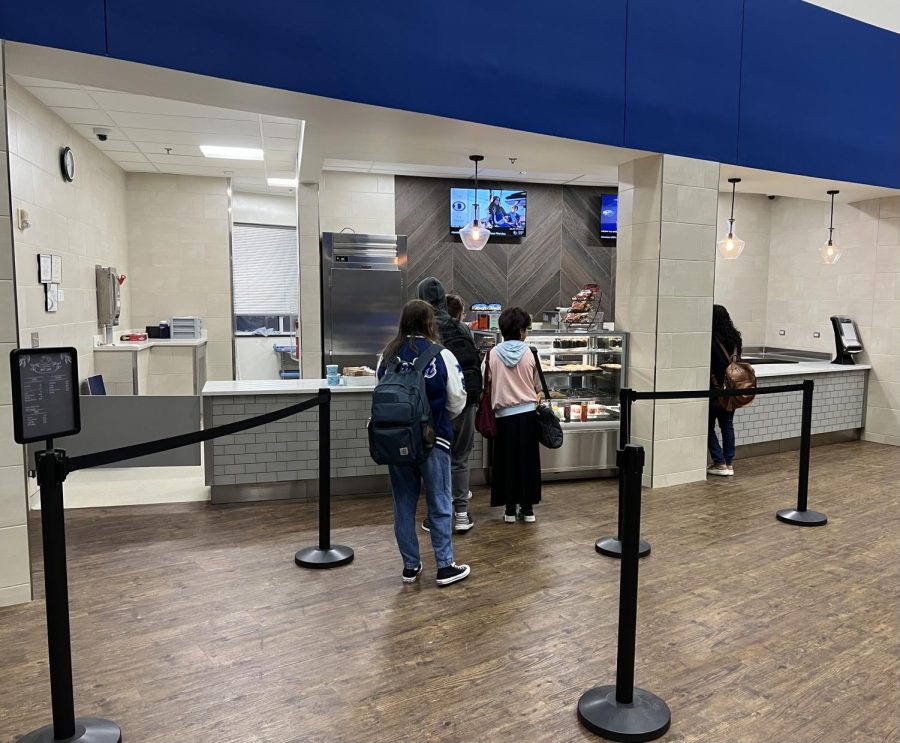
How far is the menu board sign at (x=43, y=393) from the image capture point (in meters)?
2.14

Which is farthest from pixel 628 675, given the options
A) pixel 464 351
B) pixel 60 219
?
pixel 60 219

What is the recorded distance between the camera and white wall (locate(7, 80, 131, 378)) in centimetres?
514

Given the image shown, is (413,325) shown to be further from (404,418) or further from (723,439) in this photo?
(723,439)

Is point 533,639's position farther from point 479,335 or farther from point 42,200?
point 42,200

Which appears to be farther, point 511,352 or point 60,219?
point 60,219

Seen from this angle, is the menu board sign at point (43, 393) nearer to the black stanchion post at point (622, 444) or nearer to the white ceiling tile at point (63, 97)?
the black stanchion post at point (622, 444)

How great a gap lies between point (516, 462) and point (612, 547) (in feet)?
2.78

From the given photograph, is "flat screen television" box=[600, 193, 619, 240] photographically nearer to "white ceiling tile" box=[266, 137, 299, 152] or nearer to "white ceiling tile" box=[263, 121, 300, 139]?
"white ceiling tile" box=[266, 137, 299, 152]

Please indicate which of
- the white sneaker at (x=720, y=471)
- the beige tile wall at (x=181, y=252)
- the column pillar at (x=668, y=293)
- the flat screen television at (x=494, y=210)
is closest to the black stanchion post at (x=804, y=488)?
the column pillar at (x=668, y=293)

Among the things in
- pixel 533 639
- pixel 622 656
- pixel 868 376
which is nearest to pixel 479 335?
pixel 533 639

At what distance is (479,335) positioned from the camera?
18.9 feet

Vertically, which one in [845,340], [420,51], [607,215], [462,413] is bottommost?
[462,413]

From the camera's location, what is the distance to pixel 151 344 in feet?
26.1

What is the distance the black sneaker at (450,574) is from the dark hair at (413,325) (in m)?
1.17
